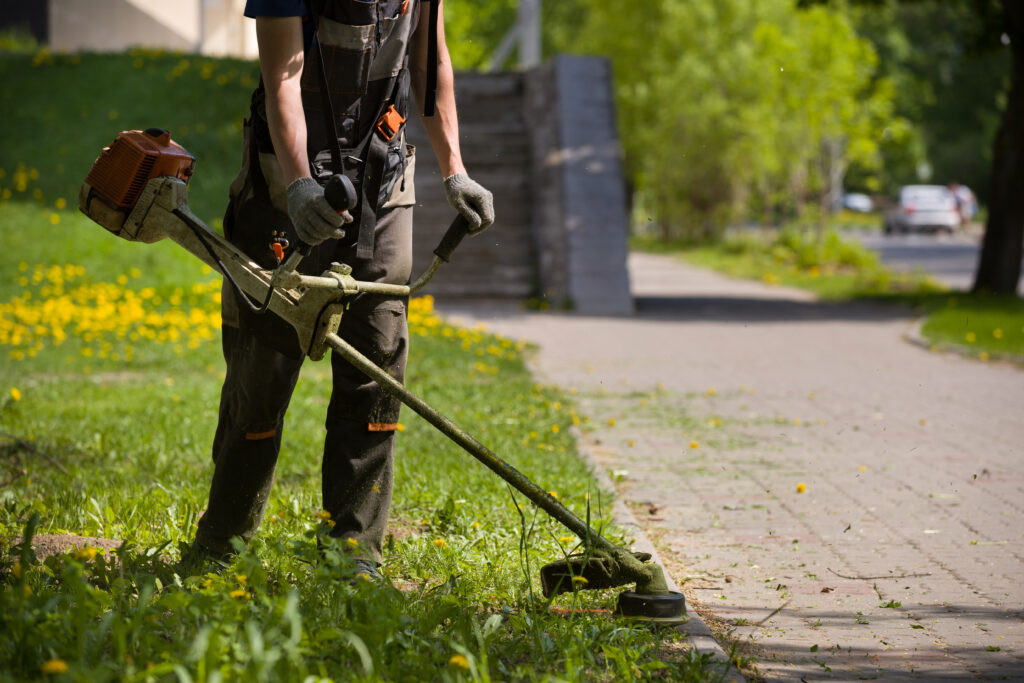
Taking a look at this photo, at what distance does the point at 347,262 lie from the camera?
3.51m

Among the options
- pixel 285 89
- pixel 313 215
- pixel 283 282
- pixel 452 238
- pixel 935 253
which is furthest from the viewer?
pixel 935 253

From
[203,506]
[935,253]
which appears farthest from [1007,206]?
[935,253]

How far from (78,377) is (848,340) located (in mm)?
6772

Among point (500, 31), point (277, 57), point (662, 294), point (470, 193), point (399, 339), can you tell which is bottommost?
point (662, 294)

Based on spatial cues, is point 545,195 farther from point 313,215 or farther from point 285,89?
point 313,215

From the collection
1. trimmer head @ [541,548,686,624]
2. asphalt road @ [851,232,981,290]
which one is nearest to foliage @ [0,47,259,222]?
asphalt road @ [851,232,981,290]

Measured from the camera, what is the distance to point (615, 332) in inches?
474

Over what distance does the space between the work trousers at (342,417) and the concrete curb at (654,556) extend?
34.5 inches

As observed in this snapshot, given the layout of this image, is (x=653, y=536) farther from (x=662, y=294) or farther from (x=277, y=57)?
(x=662, y=294)

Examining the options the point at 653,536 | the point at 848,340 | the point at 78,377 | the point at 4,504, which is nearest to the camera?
the point at 4,504

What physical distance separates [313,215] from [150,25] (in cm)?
2440

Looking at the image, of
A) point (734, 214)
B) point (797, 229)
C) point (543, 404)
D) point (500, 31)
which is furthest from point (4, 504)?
point (500, 31)

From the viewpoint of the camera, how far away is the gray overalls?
3.43m

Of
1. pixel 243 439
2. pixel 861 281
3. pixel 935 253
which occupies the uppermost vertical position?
pixel 243 439
